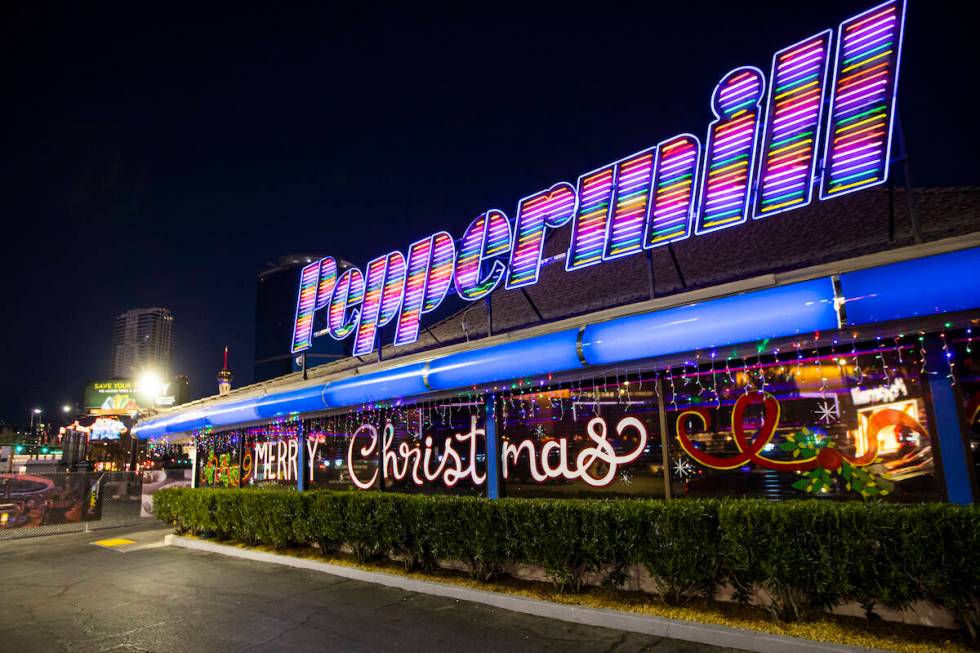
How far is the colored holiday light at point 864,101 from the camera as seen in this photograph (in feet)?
21.1

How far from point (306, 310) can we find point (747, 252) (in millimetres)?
9568

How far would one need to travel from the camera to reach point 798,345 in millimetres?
6199

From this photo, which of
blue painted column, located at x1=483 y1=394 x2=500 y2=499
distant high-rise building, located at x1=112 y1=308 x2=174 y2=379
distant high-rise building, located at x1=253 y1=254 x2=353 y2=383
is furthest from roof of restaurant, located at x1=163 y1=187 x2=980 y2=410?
distant high-rise building, located at x1=112 y1=308 x2=174 y2=379

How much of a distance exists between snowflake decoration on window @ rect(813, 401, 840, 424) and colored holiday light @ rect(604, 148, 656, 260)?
121 inches

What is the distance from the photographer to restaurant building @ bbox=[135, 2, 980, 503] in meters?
5.86

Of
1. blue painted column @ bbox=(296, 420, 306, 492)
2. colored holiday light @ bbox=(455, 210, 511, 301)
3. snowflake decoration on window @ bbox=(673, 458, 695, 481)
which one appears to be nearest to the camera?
snowflake decoration on window @ bbox=(673, 458, 695, 481)

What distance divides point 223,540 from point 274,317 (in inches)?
1402

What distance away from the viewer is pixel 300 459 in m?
13.5

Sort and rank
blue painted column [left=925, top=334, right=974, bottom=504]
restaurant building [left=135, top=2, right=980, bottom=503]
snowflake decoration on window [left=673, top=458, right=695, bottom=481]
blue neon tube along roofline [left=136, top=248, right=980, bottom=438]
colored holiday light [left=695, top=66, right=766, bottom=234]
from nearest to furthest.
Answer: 1. blue neon tube along roofline [left=136, top=248, right=980, bottom=438]
2. blue painted column [left=925, top=334, right=974, bottom=504]
3. restaurant building [left=135, top=2, right=980, bottom=503]
4. snowflake decoration on window [left=673, top=458, right=695, bottom=481]
5. colored holiday light [left=695, top=66, right=766, bottom=234]

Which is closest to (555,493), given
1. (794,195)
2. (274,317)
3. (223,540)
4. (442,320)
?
(794,195)

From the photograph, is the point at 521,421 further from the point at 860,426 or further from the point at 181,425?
the point at 181,425

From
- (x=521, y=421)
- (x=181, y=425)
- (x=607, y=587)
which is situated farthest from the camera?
(x=181, y=425)

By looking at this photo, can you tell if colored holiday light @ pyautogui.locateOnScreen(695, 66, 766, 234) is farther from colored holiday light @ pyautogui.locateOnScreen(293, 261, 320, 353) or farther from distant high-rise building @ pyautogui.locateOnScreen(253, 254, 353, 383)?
distant high-rise building @ pyautogui.locateOnScreen(253, 254, 353, 383)

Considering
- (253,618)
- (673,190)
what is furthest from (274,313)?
(673,190)
